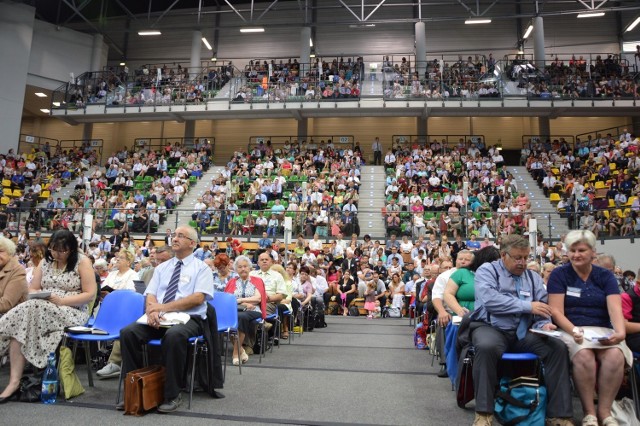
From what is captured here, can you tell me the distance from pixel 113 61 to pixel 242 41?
25.1 ft

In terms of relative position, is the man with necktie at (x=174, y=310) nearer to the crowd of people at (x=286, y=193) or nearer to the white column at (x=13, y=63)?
the crowd of people at (x=286, y=193)

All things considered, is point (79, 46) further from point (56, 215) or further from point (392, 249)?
point (392, 249)

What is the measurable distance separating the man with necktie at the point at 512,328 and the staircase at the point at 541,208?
1048 cm

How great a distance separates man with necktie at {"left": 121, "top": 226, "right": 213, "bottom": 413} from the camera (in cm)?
370

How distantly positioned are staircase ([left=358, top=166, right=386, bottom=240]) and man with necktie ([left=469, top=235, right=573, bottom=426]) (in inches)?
423

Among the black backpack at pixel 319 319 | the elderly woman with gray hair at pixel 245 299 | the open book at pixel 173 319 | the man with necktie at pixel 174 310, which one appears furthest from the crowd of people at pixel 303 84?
the open book at pixel 173 319

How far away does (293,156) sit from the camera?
20641mm

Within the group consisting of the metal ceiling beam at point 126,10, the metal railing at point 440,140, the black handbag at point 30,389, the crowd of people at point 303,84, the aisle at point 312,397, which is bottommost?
the aisle at point 312,397

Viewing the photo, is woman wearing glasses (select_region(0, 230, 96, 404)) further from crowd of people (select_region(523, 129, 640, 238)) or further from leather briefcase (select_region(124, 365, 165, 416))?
crowd of people (select_region(523, 129, 640, 238))

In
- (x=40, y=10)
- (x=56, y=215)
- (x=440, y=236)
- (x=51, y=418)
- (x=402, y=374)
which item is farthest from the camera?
(x=40, y=10)

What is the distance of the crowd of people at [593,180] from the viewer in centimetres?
1231

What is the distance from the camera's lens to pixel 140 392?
357 cm

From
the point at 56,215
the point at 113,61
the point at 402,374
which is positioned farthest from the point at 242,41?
the point at 402,374

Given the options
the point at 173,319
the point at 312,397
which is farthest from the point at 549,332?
the point at 173,319
